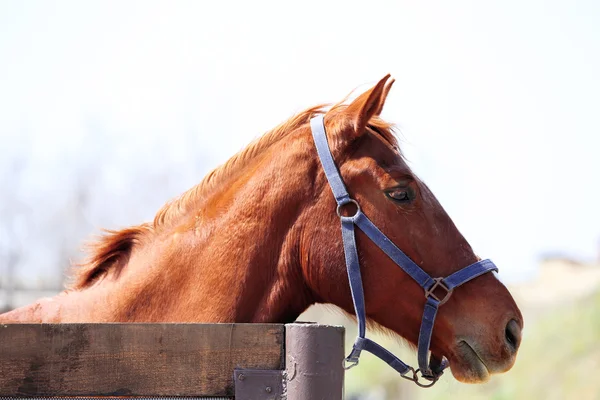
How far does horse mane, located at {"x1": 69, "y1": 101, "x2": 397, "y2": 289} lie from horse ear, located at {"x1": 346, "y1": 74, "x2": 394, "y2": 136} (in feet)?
0.62

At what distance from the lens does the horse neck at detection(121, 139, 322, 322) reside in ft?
11.3

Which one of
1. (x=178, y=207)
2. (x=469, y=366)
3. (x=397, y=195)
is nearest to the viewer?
(x=469, y=366)

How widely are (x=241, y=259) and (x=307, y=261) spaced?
315mm

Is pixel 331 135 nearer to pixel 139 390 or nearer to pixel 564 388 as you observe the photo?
pixel 139 390

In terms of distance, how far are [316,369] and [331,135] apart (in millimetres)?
1566

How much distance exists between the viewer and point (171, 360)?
8.05 ft

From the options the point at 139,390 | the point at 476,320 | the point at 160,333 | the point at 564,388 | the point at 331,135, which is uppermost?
the point at 331,135

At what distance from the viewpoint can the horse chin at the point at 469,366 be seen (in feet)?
11.1

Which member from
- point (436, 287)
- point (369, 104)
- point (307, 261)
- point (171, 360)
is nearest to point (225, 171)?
point (307, 261)

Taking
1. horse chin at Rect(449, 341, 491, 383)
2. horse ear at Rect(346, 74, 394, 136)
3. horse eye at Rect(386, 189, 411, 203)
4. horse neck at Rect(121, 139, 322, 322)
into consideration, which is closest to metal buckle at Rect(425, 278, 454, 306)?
horse chin at Rect(449, 341, 491, 383)

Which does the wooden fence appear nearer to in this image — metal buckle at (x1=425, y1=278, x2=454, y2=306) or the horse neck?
the horse neck

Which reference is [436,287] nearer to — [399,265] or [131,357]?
[399,265]

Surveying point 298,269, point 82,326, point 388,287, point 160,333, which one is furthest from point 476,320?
point 82,326

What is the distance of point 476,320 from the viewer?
3.41 meters
